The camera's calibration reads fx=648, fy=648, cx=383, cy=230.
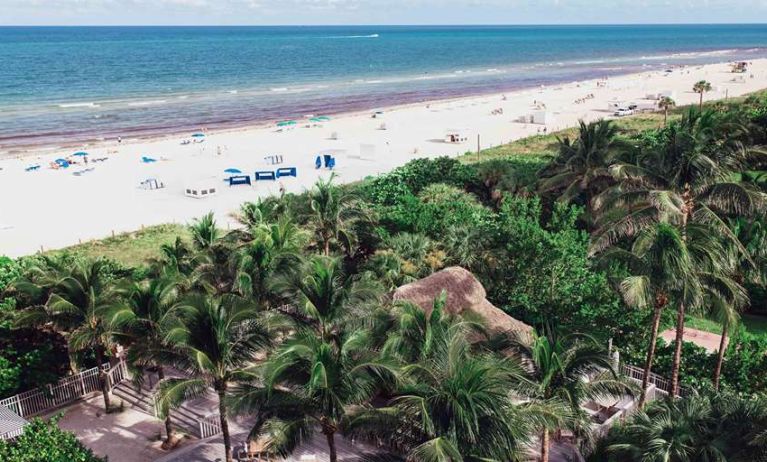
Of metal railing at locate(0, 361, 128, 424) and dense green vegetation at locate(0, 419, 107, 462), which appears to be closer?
dense green vegetation at locate(0, 419, 107, 462)

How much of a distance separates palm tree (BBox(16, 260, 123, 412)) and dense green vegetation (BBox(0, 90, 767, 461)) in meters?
0.05

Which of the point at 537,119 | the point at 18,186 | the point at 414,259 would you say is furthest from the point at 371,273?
the point at 537,119

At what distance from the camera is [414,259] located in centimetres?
2136

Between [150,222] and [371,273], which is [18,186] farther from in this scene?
[371,273]

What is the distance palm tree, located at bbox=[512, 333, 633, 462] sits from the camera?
10.9 meters

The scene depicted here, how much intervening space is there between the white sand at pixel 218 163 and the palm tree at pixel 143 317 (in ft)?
59.0

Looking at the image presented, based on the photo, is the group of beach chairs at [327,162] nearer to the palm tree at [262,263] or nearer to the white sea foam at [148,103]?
the palm tree at [262,263]

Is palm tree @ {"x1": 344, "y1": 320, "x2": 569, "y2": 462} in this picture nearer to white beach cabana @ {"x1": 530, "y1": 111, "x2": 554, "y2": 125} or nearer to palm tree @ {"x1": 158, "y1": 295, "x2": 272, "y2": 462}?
palm tree @ {"x1": 158, "y1": 295, "x2": 272, "y2": 462}

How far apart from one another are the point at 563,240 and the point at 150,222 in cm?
2189

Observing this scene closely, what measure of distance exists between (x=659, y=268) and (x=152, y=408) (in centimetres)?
1251

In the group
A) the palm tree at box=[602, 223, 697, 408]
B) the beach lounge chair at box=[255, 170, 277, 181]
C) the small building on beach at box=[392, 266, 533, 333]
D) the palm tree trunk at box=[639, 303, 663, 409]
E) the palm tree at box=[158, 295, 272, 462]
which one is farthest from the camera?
the beach lounge chair at box=[255, 170, 277, 181]

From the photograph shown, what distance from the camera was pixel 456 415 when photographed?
948cm

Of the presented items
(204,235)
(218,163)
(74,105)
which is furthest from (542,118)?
(74,105)

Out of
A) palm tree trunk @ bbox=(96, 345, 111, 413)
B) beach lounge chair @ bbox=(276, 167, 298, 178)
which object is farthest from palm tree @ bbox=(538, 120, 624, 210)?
beach lounge chair @ bbox=(276, 167, 298, 178)
